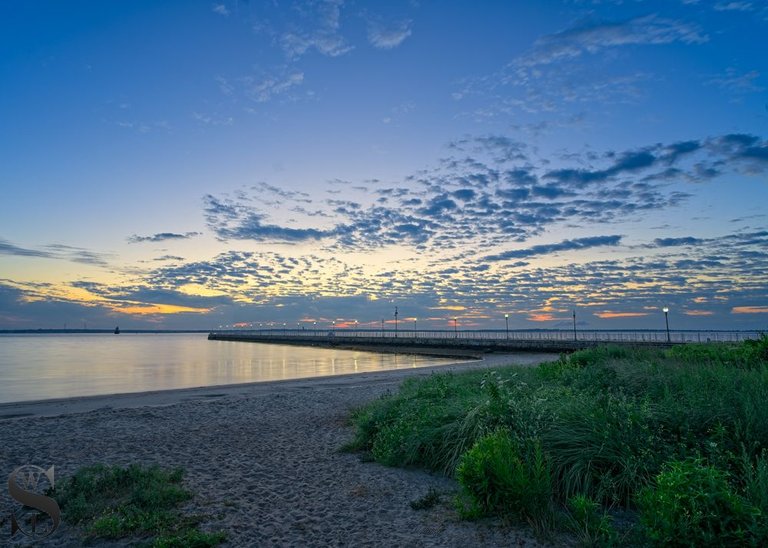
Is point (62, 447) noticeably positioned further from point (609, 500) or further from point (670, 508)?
point (670, 508)

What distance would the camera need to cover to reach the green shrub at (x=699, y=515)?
4.23 metres

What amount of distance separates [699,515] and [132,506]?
267 inches

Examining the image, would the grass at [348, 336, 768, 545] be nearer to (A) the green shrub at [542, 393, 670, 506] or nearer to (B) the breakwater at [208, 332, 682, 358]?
(A) the green shrub at [542, 393, 670, 506]

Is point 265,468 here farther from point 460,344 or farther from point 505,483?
point 460,344

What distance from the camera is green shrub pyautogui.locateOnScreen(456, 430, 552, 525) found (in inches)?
228

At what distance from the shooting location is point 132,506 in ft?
22.0

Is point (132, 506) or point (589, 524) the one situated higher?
point (589, 524)

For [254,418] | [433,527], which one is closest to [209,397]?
[254,418]

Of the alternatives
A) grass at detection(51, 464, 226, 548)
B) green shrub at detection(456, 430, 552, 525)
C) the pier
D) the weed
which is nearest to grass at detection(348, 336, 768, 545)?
green shrub at detection(456, 430, 552, 525)

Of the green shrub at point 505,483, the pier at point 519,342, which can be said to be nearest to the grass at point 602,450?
the green shrub at point 505,483

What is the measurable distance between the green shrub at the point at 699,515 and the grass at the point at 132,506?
479 cm

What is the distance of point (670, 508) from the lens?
444cm

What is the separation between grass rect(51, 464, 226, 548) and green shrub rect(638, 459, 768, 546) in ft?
15.7

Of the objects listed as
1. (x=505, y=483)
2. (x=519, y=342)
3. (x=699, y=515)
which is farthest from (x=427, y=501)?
(x=519, y=342)
